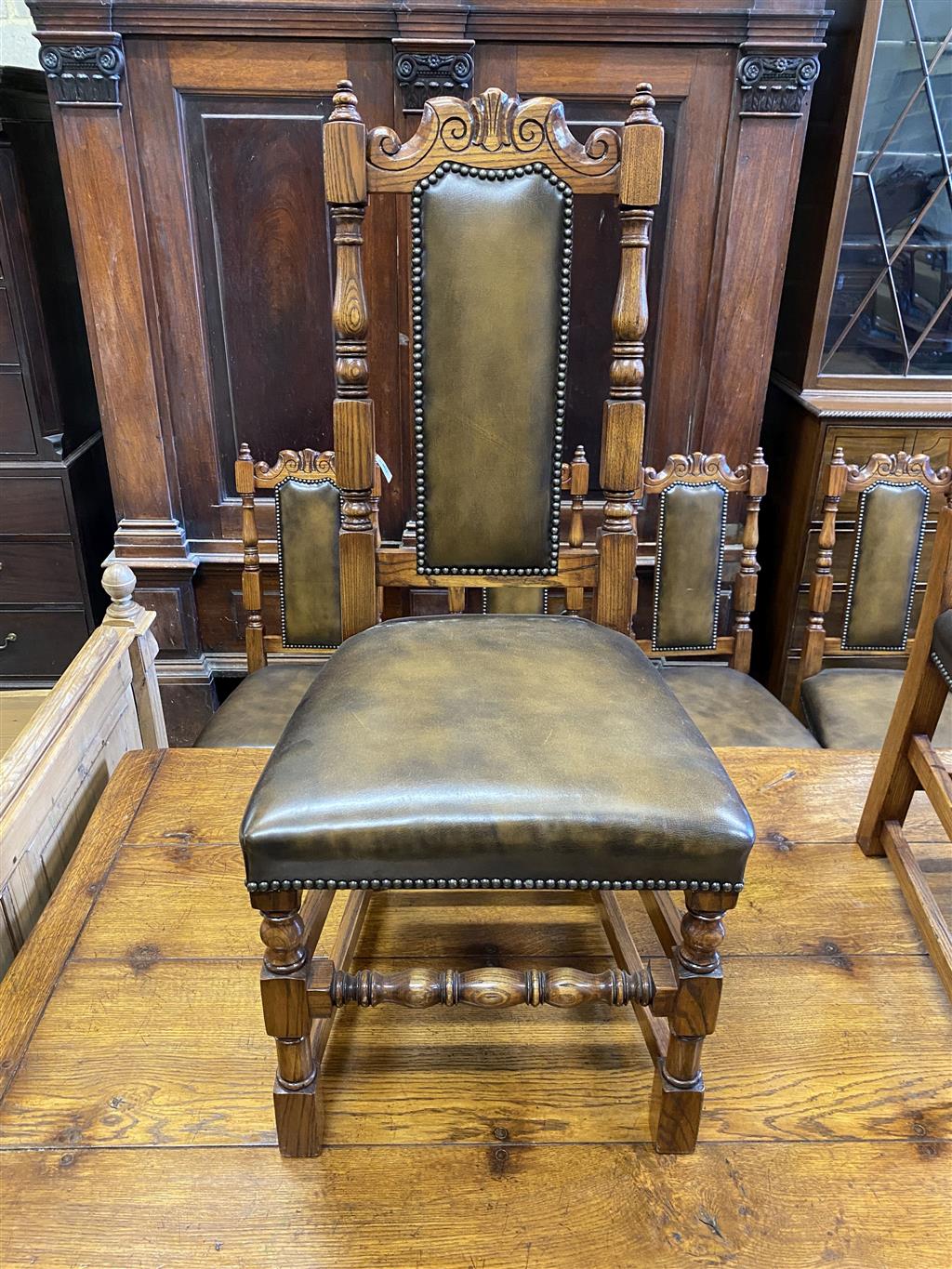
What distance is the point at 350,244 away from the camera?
1.17 m

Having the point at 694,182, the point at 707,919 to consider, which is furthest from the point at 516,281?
the point at 694,182

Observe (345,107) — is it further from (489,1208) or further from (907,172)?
(907,172)

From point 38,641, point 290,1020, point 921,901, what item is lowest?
point 38,641

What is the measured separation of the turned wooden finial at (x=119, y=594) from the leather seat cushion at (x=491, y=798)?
772mm

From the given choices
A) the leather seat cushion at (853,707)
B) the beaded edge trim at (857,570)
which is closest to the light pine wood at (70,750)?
the leather seat cushion at (853,707)

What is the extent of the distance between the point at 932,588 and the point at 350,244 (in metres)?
0.89

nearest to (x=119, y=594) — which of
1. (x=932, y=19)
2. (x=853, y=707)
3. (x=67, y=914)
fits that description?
(x=67, y=914)

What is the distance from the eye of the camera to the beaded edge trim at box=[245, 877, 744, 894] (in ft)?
2.85

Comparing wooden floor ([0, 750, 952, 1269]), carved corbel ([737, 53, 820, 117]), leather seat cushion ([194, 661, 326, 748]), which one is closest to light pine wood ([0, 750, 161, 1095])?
wooden floor ([0, 750, 952, 1269])

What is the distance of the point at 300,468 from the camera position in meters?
2.02

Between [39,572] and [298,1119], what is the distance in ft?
6.89

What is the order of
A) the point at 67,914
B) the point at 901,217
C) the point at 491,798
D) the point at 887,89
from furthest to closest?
the point at 901,217 → the point at 887,89 → the point at 67,914 → the point at 491,798

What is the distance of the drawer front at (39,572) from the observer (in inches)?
102

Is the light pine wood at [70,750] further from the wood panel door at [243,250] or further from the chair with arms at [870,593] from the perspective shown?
the chair with arms at [870,593]
